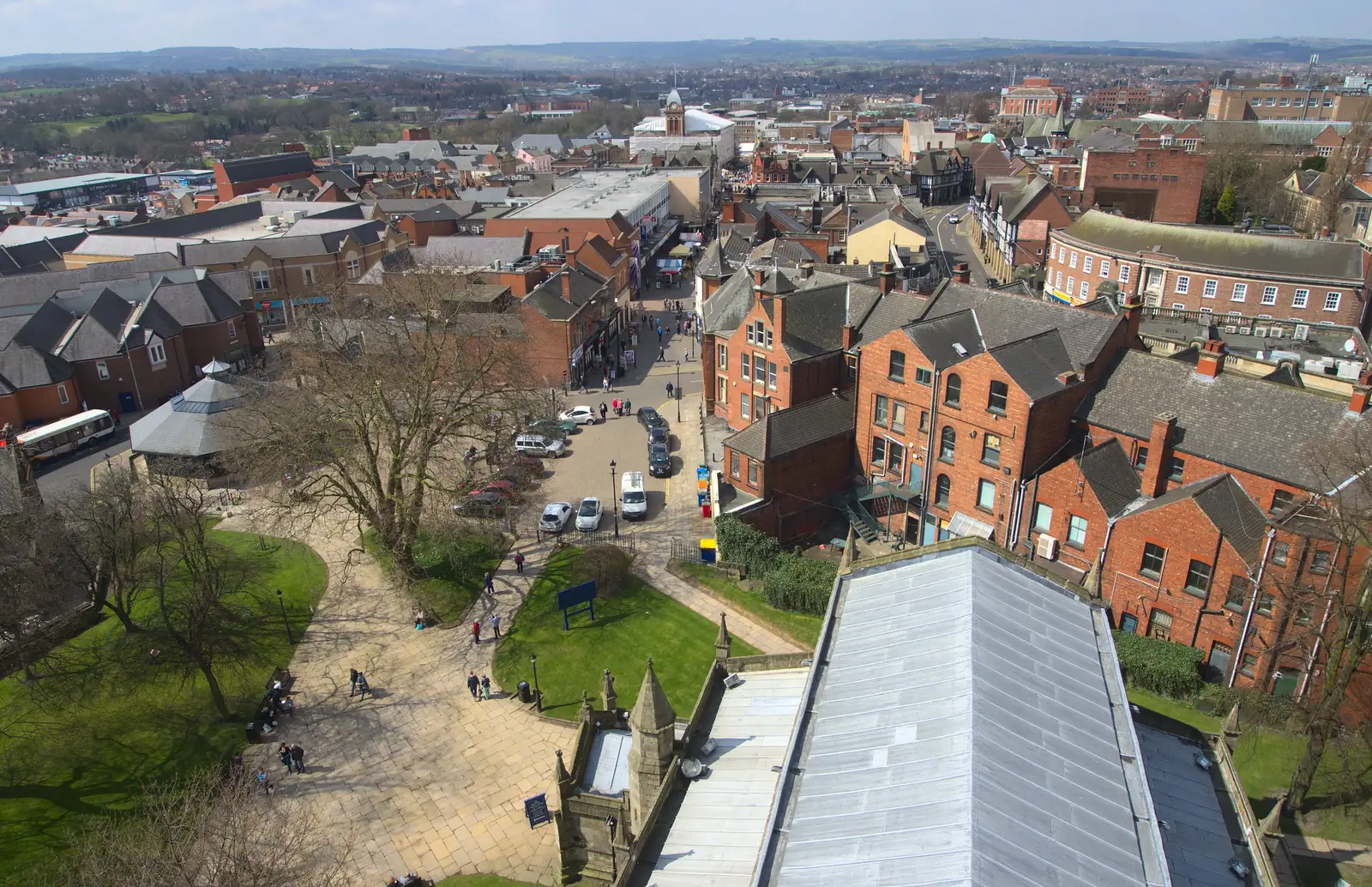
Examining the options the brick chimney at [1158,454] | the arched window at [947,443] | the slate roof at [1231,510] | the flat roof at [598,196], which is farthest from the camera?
the flat roof at [598,196]

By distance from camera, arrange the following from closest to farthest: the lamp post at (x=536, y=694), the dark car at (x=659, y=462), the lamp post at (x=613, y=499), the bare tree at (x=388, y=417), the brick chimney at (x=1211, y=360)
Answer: the lamp post at (x=536, y=694) → the brick chimney at (x=1211, y=360) → the bare tree at (x=388, y=417) → the lamp post at (x=613, y=499) → the dark car at (x=659, y=462)

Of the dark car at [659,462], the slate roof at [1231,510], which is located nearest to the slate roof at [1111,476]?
the slate roof at [1231,510]

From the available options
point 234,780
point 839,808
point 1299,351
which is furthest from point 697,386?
point 839,808

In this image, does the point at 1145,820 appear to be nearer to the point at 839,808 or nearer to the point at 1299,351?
the point at 839,808

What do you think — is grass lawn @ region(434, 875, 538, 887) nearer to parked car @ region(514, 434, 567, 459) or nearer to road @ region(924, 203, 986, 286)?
parked car @ region(514, 434, 567, 459)

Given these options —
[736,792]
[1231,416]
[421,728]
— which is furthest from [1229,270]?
[421,728]

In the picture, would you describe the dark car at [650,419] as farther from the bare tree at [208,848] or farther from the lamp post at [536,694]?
the bare tree at [208,848]

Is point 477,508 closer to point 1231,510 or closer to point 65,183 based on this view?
point 1231,510
